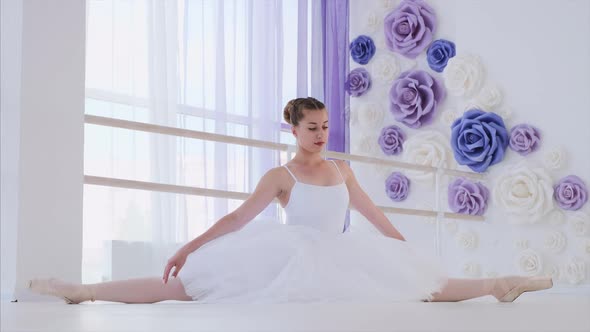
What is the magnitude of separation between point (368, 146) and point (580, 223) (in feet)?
4.76

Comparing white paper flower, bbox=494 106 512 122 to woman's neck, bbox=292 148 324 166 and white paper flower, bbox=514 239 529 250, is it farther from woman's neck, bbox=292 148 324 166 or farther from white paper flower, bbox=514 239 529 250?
woman's neck, bbox=292 148 324 166

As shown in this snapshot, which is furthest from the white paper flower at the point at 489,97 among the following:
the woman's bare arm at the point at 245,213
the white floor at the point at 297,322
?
the white floor at the point at 297,322

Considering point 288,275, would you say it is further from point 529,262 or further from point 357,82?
point 357,82

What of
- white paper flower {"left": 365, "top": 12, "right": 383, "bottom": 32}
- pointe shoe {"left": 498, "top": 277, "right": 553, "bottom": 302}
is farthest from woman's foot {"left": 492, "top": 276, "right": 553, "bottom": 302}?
white paper flower {"left": 365, "top": 12, "right": 383, "bottom": 32}

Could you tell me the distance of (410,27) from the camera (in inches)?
185

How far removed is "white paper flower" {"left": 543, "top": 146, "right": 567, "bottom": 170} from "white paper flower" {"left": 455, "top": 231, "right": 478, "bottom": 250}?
0.59 m

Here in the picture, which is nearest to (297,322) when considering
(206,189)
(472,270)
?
(206,189)

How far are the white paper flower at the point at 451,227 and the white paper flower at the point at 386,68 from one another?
99cm

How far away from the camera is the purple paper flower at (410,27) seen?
4.64m

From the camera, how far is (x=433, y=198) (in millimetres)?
4555

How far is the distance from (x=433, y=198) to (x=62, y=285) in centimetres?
276

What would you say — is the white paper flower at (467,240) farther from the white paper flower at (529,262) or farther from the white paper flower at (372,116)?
the white paper flower at (372,116)

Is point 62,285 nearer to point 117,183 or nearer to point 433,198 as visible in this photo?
point 117,183

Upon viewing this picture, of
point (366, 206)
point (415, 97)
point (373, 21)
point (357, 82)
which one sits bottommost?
point (366, 206)
